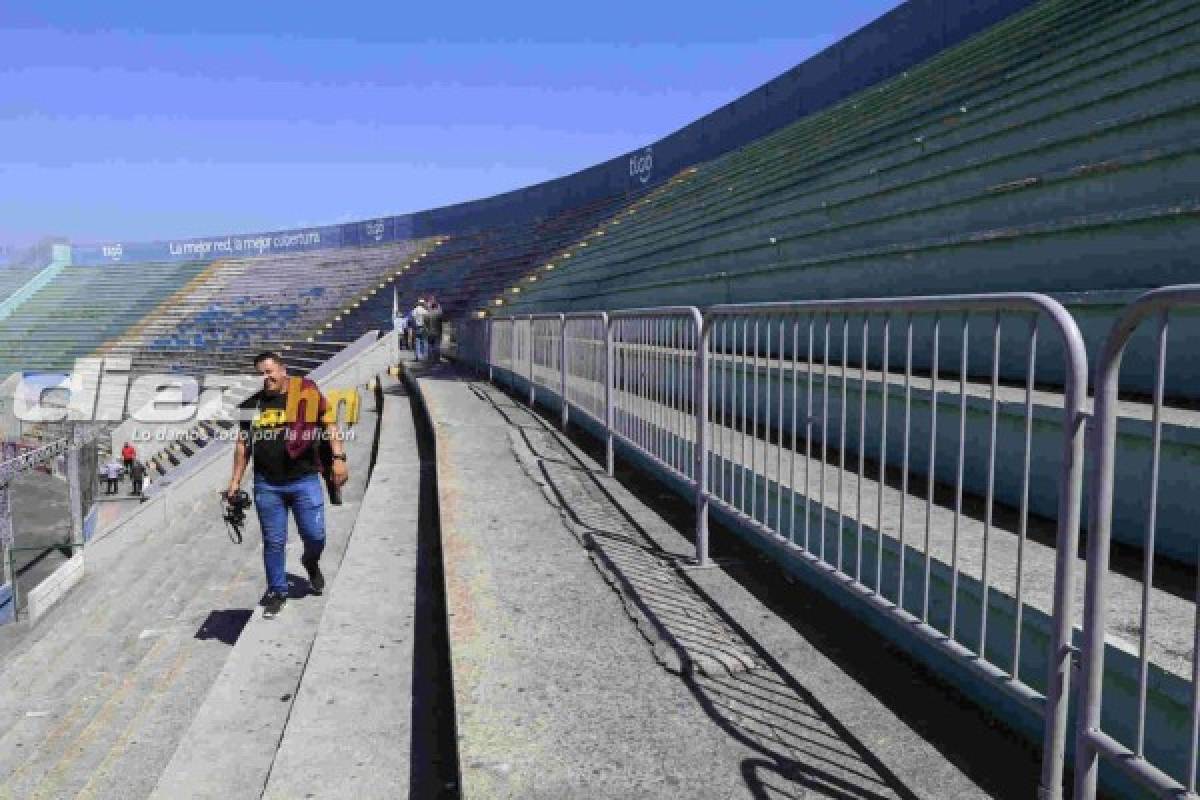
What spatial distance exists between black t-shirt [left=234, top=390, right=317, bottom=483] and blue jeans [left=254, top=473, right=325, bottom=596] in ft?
0.23

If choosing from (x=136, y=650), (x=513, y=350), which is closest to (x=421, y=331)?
(x=513, y=350)

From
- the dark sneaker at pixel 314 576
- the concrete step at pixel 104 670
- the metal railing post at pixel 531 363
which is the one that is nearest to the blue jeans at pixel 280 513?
the dark sneaker at pixel 314 576

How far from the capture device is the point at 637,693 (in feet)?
10.1

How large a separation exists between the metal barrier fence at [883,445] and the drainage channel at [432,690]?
1.47m

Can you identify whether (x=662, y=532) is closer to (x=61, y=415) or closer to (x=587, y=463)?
(x=587, y=463)

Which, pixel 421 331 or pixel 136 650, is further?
pixel 421 331

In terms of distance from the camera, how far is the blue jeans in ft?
18.2

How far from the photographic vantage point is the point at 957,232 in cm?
626

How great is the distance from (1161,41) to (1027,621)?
6.46 metres

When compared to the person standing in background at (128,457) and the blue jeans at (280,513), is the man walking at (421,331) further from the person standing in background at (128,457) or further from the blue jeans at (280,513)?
the blue jeans at (280,513)

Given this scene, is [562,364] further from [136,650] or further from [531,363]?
[136,650]

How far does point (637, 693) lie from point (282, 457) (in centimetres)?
329

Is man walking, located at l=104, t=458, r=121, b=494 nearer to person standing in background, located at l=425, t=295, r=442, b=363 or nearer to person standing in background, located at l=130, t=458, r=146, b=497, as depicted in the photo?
person standing in background, located at l=130, t=458, r=146, b=497

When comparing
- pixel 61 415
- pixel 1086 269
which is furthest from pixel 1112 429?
pixel 61 415
